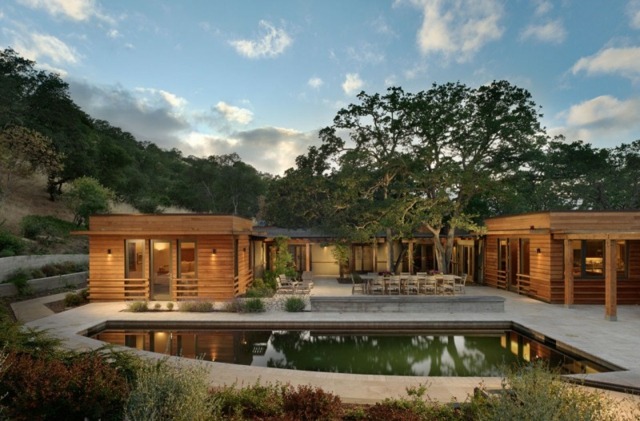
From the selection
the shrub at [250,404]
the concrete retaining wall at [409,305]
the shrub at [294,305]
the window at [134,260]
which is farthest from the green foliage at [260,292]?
the shrub at [250,404]

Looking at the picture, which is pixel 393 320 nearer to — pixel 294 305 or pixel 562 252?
pixel 294 305

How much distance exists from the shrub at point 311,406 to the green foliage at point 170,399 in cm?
102

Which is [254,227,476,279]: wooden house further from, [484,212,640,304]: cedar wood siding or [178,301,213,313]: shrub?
[178,301,213,313]: shrub

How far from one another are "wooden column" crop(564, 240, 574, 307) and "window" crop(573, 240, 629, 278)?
0.95m

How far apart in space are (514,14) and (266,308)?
55.4ft

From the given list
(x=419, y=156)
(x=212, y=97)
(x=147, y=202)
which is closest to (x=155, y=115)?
(x=147, y=202)

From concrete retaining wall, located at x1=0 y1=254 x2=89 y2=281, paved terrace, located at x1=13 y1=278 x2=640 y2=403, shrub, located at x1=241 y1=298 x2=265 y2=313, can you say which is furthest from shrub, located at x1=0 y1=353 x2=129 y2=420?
concrete retaining wall, located at x1=0 y1=254 x2=89 y2=281

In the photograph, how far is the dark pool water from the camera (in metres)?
8.43

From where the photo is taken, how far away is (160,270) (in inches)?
603

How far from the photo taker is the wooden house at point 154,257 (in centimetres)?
1456

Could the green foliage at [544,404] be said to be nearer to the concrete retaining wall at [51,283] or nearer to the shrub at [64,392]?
the shrub at [64,392]

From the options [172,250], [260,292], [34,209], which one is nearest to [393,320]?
[260,292]

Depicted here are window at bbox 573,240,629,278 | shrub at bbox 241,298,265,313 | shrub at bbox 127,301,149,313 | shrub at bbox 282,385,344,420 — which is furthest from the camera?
window at bbox 573,240,629,278

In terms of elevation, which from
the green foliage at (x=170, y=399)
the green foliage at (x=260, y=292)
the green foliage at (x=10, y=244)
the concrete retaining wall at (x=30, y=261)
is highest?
the green foliage at (x=10, y=244)
